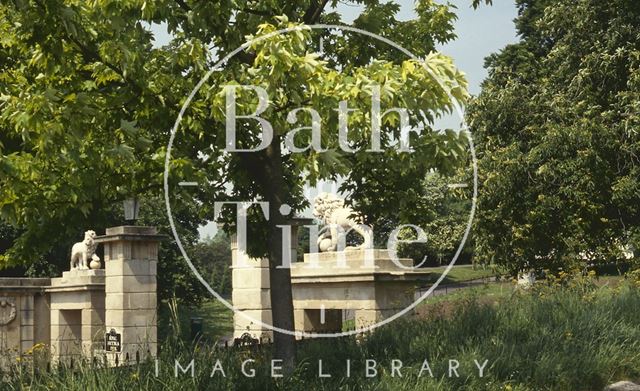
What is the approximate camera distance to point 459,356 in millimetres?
10273

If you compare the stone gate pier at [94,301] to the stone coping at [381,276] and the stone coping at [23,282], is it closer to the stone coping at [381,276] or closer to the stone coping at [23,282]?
the stone coping at [23,282]

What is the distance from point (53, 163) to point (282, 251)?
3.01m

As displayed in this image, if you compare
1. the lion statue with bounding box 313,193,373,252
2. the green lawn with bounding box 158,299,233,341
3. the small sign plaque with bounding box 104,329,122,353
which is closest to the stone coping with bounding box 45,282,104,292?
the small sign plaque with bounding box 104,329,122,353

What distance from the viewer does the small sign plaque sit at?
698 inches

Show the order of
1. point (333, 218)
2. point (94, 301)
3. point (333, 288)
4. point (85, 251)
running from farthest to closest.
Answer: point (85, 251) → point (94, 301) → point (333, 218) → point (333, 288)

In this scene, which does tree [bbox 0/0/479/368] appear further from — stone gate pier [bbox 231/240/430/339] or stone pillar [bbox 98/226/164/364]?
stone pillar [bbox 98/226/164/364]

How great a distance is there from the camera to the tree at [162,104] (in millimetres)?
8250

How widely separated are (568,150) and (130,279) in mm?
12942

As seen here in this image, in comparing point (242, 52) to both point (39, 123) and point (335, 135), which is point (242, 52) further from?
point (39, 123)

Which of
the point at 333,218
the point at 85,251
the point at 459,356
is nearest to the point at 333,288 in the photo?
the point at 333,218

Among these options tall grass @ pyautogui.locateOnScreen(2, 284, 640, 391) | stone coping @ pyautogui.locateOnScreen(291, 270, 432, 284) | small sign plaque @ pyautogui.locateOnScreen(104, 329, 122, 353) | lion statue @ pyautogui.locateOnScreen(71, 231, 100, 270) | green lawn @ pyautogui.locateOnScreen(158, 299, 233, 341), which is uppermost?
lion statue @ pyautogui.locateOnScreen(71, 231, 100, 270)

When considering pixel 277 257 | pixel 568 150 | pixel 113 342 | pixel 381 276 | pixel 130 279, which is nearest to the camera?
pixel 277 257

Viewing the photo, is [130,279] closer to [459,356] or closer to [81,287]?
[81,287]

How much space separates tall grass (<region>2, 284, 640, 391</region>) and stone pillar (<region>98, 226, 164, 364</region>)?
701 cm
